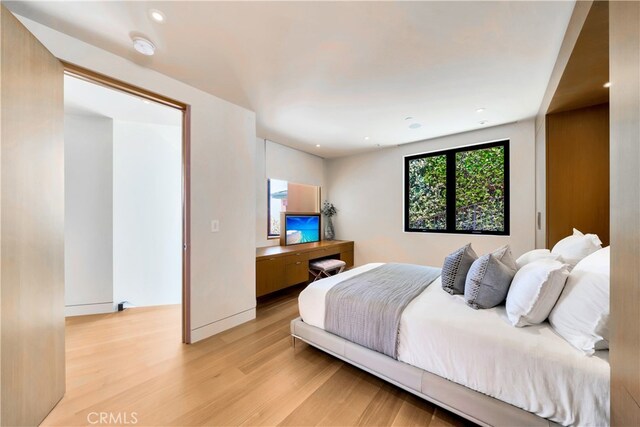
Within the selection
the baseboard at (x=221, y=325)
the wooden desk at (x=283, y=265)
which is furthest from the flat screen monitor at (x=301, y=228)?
the baseboard at (x=221, y=325)

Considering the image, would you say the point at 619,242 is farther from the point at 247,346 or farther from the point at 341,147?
the point at 341,147

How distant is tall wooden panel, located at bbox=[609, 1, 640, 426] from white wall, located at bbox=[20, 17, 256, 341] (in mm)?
2688

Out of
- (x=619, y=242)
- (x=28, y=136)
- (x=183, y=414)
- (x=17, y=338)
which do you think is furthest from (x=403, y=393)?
(x=28, y=136)

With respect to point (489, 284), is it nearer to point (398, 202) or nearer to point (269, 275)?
point (269, 275)

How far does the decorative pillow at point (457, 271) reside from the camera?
194 cm

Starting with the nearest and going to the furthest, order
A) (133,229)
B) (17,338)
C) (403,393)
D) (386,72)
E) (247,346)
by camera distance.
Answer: (17,338)
(403,393)
(386,72)
(247,346)
(133,229)

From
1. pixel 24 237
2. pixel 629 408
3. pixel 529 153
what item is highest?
pixel 529 153

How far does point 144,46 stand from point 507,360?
3.05 m

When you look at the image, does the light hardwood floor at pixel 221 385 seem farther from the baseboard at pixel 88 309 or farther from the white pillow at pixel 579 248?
the white pillow at pixel 579 248

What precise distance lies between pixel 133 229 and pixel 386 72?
3.56 meters

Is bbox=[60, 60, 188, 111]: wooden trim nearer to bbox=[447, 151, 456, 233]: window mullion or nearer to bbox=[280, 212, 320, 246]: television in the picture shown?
bbox=[280, 212, 320, 246]: television

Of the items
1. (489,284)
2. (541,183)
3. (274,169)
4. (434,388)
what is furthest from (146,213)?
(541,183)

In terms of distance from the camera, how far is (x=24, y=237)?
1.33 m

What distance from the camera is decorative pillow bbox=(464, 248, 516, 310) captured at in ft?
5.37
